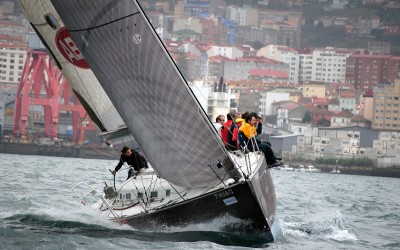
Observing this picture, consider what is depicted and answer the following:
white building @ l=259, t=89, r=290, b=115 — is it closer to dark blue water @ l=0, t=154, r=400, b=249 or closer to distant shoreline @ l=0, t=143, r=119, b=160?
distant shoreline @ l=0, t=143, r=119, b=160

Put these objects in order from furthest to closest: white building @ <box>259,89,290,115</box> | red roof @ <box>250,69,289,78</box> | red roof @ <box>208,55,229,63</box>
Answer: red roof @ <box>250,69,289,78</box> < red roof @ <box>208,55,229,63</box> < white building @ <box>259,89,290,115</box>

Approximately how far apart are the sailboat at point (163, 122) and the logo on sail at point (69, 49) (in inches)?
40.9

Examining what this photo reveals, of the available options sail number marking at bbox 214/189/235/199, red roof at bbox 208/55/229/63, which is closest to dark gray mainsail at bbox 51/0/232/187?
sail number marking at bbox 214/189/235/199

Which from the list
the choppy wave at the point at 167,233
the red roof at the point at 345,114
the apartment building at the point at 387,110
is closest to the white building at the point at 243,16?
the red roof at the point at 345,114

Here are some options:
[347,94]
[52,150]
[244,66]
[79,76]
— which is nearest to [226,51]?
[244,66]

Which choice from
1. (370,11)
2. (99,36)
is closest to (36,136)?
(99,36)

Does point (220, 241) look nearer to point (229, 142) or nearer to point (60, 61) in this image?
point (229, 142)

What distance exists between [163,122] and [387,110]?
2315 inches

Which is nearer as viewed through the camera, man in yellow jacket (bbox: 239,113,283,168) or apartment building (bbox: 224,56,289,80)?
man in yellow jacket (bbox: 239,113,283,168)

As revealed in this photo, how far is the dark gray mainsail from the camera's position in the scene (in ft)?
32.0

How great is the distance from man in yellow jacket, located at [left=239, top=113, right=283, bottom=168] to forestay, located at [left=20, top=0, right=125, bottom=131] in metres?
1.05

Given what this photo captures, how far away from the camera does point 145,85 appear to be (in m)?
9.91

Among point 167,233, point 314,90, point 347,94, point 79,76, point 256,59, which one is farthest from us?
point 256,59

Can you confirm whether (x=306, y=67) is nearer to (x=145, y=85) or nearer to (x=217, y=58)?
(x=217, y=58)
